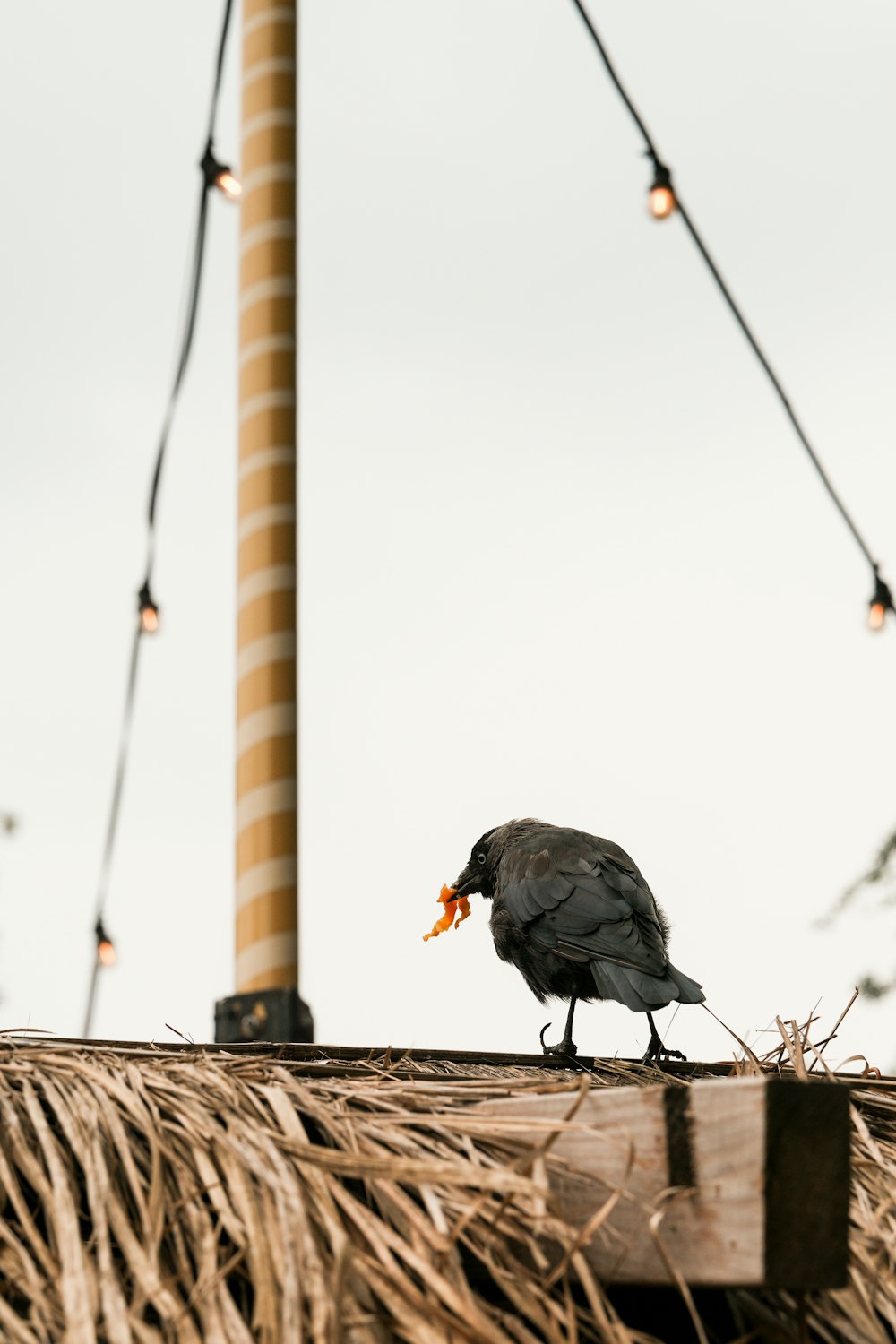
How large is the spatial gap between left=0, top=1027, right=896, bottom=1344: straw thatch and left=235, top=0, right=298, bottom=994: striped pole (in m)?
1.98

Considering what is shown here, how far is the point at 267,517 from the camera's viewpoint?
12.3 feet

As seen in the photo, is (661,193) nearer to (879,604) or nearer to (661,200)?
(661,200)

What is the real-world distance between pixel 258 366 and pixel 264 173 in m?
0.60

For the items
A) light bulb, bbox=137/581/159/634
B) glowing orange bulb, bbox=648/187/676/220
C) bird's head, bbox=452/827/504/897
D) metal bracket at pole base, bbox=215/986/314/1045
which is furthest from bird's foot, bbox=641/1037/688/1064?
glowing orange bulb, bbox=648/187/676/220

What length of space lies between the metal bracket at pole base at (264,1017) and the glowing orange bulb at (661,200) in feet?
10.2

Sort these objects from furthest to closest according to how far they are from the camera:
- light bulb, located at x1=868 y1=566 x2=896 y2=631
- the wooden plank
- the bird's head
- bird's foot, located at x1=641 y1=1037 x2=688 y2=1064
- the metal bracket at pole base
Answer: light bulb, located at x1=868 y1=566 x2=896 y2=631, the bird's head, the metal bracket at pole base, bird's foot, located at x1=641 y1=1037 x2=688 y2=1064, the wooden plank

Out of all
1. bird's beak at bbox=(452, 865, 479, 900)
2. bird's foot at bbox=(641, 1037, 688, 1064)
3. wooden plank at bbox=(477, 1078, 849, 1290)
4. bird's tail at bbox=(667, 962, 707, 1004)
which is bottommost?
wooden plank at bbox=(477, 1078, 849, 1290)

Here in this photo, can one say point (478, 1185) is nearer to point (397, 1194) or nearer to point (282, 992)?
point (397, 1194)

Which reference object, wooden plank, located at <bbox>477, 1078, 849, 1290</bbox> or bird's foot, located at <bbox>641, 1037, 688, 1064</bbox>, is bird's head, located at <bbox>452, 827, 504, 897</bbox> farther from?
wooden plank, located at <bbox>477, 1078, 849, 1290</bbox>

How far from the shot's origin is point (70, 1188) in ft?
4.09

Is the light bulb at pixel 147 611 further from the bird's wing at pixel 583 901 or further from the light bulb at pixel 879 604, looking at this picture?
the light bulb at pixel 879 604

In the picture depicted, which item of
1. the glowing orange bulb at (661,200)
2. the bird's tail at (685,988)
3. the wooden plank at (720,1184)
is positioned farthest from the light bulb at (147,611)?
the wooden plank at (720,1184)

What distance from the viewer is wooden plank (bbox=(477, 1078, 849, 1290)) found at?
1007 millimetres

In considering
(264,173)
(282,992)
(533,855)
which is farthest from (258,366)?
(282,992)
